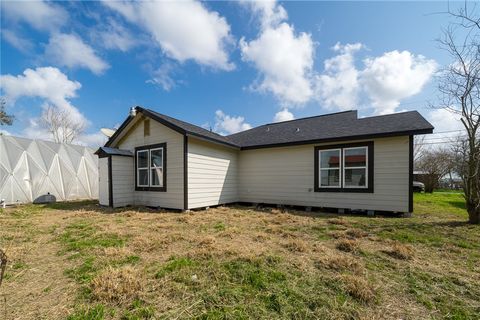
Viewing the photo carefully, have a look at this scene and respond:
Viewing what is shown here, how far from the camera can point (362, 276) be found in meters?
2.93

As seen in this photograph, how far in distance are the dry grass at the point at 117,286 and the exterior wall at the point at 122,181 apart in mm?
7004

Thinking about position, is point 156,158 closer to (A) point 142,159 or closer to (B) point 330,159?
(A) point 142,159

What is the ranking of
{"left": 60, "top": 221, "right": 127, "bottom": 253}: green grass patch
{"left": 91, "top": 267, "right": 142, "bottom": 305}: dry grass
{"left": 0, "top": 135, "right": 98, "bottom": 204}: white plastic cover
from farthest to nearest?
{"left": 0, "top": 135, "right": 98, "bottom": 204}: white plastic cover → {"left": 60, "top": 221, "right": 127, "bottom": 253}: green grass patch → {"left": 91, "top": 267, "right": 142, "bottom": 305}: dry grass

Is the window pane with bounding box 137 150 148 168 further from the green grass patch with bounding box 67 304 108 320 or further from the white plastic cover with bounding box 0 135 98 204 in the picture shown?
the green grass patch with bounding box 67 304 108 320

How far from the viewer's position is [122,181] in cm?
928

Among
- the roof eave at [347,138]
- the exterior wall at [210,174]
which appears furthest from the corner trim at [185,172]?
the roof eave at [347,138]

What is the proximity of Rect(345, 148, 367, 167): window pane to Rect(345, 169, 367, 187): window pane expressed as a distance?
8.9 inches

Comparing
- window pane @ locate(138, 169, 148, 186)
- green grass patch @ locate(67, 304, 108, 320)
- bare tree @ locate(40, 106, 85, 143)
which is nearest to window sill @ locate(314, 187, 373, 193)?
window pane @ locate(138, 169, 148, 186)

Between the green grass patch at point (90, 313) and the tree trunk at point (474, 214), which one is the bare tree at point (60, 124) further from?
the tree trunk at point (474, 214)

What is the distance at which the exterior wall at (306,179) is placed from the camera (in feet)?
24.0

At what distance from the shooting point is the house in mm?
7492

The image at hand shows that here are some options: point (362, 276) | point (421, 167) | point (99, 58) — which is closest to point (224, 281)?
point (362, 276)

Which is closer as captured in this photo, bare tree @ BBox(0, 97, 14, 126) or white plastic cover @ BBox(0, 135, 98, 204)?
white plastic cover @ BBox(0, 135, 98, 204)

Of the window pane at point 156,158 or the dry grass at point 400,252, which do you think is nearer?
the dry grass at point 400,252
